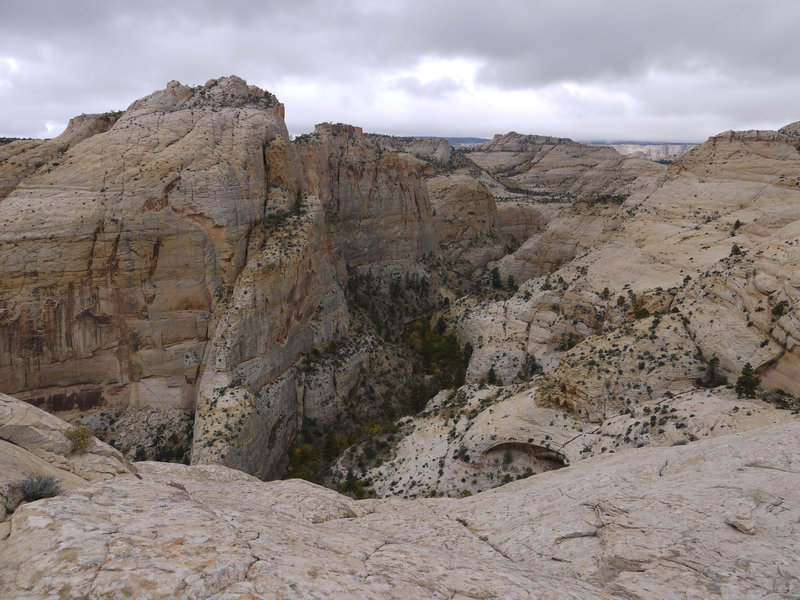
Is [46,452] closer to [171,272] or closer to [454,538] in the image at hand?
[454,538]

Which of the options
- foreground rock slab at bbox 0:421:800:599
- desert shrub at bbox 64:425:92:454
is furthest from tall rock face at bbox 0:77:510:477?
foreground rock slab at bbox 0:421:800:599

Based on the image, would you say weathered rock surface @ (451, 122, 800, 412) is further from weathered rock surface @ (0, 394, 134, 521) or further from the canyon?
weathered rock surface @ (0, 394, 134, 521)

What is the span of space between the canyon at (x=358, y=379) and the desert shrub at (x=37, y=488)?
46cm

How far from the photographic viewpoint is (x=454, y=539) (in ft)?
42.2

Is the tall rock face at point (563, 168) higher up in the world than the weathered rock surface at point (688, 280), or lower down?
higher up

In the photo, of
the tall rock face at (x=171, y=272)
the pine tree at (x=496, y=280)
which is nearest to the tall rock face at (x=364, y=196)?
the pine tree at (x=496, y=280)

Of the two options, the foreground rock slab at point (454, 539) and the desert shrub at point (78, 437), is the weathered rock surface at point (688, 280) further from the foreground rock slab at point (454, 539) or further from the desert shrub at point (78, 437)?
the desert shrub at point (78, 437)

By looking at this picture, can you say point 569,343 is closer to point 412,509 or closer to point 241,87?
point 412,509

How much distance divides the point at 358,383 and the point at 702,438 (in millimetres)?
30022

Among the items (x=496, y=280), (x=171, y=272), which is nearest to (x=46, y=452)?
(x=171, y=272)

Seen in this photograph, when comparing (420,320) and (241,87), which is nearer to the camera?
(241,87)

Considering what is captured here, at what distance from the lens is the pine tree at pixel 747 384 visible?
20.9 metres

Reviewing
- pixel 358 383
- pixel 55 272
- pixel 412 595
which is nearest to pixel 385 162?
pixel 358 383

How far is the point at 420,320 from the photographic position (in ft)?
212
